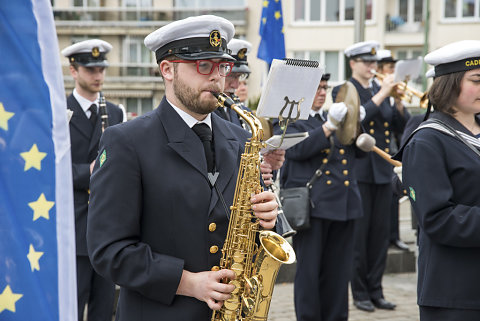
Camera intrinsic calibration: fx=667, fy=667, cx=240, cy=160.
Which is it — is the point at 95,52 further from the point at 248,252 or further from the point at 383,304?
the point at 383,304

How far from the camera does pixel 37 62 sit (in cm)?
193

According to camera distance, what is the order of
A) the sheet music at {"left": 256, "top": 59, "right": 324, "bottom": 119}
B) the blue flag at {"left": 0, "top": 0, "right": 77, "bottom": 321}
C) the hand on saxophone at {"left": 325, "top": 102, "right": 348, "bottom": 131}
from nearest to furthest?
the blue flag at {"left": 0, "top": 0, "right": 77, "bottom": 321} < the sheet music at {"left": 256, "top": 59, "right": 324, "bottom": 119} < the hand on saxophone at {"left": 325, "top": 102, "right": 348, "bottom": 131}

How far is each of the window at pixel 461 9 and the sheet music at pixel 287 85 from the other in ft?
119

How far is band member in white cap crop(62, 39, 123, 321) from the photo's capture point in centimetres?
531

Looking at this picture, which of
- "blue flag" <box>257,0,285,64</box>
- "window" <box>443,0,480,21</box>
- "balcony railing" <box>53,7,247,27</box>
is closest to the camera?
"blue flag" <box>257,0,285,64</box>

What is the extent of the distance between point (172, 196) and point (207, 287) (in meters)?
0.41

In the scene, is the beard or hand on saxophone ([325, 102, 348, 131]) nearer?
the beard

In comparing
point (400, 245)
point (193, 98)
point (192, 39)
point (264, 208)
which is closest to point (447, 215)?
point (264, 208)

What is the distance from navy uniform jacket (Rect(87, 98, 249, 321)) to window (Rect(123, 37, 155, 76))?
39.1 meters

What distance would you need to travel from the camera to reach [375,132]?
745 centimetres

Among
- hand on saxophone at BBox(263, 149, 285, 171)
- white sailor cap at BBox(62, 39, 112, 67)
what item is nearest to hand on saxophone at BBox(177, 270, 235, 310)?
hand on saxophone at BBox(263, 149, 285, 171)

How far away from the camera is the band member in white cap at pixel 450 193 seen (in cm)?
347

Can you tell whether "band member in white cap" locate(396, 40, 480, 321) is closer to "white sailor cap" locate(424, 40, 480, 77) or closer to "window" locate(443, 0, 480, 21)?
"white sailor cap" locate(424, 40, 480, 77)

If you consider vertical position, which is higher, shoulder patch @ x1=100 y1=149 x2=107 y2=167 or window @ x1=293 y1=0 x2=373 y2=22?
window @ x1=293 y1=0 x2=373 y2=22
